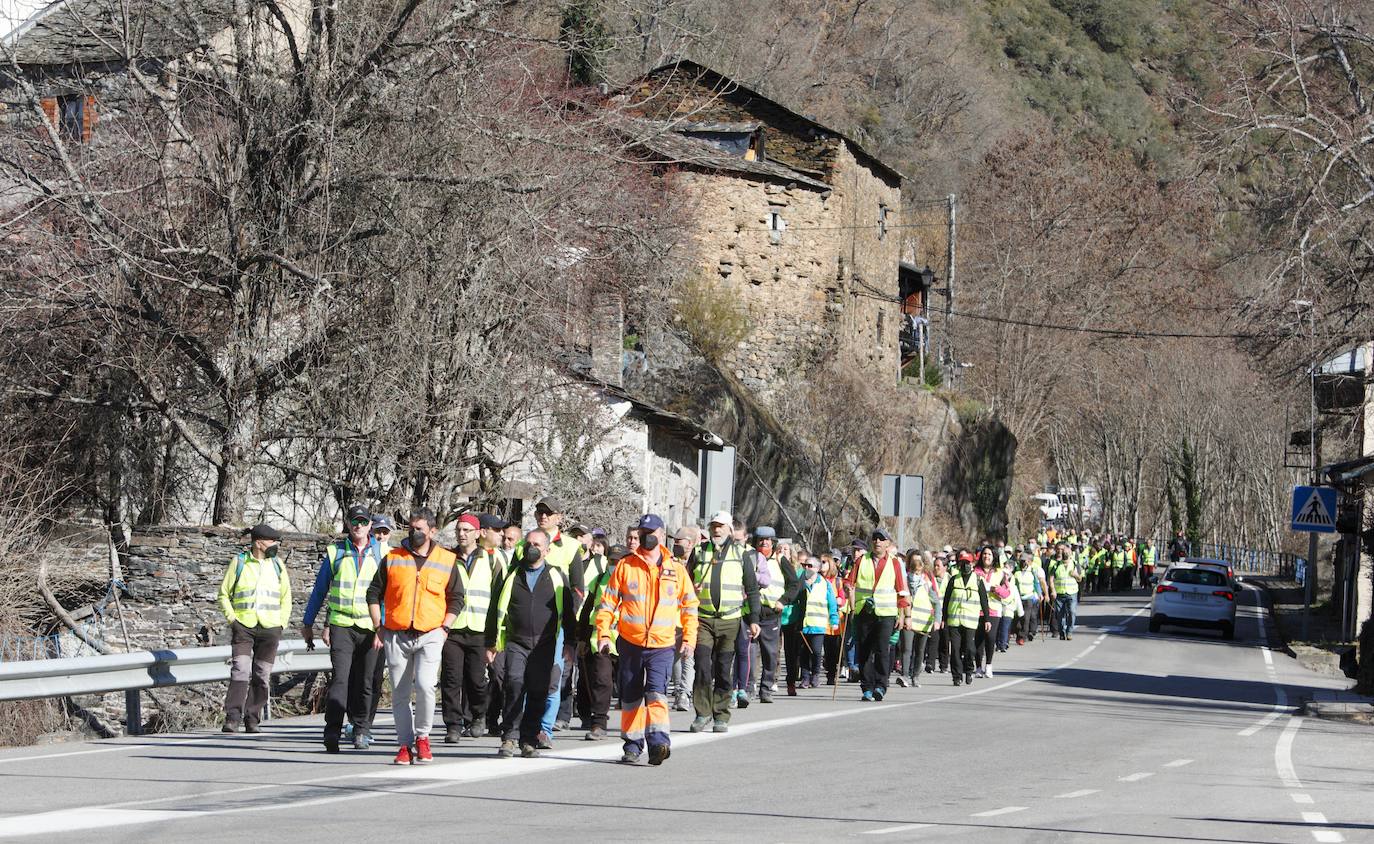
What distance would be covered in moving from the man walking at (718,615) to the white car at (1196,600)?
24.3 m

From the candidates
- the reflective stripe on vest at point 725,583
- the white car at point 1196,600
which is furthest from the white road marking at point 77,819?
the white car at point 1196,600

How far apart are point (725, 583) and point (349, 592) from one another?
3616 millimetres

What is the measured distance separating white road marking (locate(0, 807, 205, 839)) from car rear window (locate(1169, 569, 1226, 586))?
3236 centimetres

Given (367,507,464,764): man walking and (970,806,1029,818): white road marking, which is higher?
(367,507,464,764): man walking

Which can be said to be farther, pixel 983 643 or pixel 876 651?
pixel 983 643

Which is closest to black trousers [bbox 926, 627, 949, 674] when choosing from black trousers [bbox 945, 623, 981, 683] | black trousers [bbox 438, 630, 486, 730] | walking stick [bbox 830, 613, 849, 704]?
black trousers [bbox 945, 623, 981, 683]

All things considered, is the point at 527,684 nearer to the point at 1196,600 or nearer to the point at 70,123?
the point at 70,123

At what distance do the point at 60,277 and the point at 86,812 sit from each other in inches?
553

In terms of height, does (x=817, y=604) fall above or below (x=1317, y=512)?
below

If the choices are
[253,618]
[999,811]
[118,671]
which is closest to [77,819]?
[118,671]

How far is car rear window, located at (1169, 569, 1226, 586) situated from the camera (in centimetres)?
3806

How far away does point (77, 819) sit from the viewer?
29.9 ft

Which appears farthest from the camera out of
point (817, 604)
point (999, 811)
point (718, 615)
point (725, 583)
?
point (817, 604)

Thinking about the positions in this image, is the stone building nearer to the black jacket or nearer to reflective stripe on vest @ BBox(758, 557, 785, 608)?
reflective stripe on vest @ BBox(758, 557, 785, 608)
